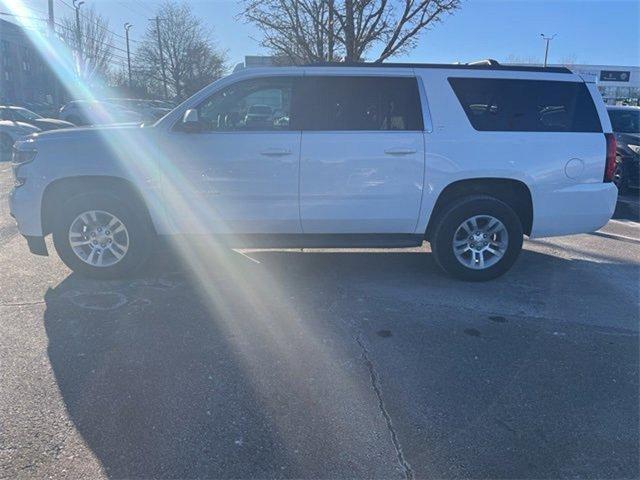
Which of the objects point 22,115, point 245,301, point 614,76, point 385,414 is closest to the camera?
point 385,414

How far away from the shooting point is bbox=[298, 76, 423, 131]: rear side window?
495cm

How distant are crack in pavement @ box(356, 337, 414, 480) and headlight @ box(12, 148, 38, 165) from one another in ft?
11.3

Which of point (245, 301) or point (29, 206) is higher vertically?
point (29, 206)

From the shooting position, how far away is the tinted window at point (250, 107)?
16.2 ft

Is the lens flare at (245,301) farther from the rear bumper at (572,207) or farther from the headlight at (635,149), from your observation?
the headlight at (635,149)

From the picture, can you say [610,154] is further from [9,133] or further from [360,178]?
[9,133]

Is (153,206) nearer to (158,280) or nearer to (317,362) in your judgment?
(158,280)

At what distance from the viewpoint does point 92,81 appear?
154 ft

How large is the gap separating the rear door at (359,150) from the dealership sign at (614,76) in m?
60.9

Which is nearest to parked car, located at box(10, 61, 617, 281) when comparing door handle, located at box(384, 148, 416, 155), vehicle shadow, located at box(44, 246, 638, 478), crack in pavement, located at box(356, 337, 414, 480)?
door handle, located at box(384, 148, 416, 155)

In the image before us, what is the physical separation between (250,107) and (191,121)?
590 mm

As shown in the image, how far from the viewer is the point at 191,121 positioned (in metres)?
4.74

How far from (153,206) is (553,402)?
370cm

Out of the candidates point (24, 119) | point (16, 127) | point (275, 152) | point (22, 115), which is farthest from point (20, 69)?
point (275, 152)
